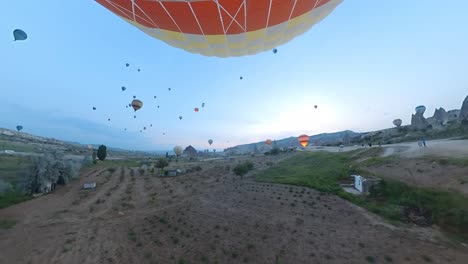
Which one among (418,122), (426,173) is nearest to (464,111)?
(418,122)

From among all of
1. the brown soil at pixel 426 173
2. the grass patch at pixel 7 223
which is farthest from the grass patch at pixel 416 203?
the grass patch at pixel 7 223

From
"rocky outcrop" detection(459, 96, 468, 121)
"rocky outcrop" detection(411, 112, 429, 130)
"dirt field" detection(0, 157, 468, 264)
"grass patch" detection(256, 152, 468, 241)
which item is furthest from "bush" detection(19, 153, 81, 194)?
"rocky outcrop" detection(459, 96, 468, 121)

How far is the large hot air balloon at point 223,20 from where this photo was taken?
6625 mm

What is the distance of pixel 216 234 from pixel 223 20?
11.9 meters

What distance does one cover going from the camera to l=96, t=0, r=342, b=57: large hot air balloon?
261 inches

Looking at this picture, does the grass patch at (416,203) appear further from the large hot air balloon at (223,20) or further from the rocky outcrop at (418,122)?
the rocky outcrop at (418,122)

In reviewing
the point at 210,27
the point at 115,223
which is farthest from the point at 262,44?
the point at 115,223

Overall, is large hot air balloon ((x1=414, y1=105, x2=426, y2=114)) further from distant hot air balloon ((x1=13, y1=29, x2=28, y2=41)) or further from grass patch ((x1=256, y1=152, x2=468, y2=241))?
distant hot air balloon ((x1=13, y1=29, x2=28, y2=41))

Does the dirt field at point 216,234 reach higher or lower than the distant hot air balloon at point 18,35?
lower

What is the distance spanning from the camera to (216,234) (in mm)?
13539

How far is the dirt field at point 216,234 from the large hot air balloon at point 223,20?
400 inches

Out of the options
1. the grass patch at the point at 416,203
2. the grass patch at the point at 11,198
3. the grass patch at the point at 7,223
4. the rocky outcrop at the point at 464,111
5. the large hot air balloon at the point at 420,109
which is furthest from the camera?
the large hot air balloon at the point at 420,109

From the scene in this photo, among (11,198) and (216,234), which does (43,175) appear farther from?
(216,234)

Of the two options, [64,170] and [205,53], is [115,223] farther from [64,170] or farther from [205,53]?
[64,170]
